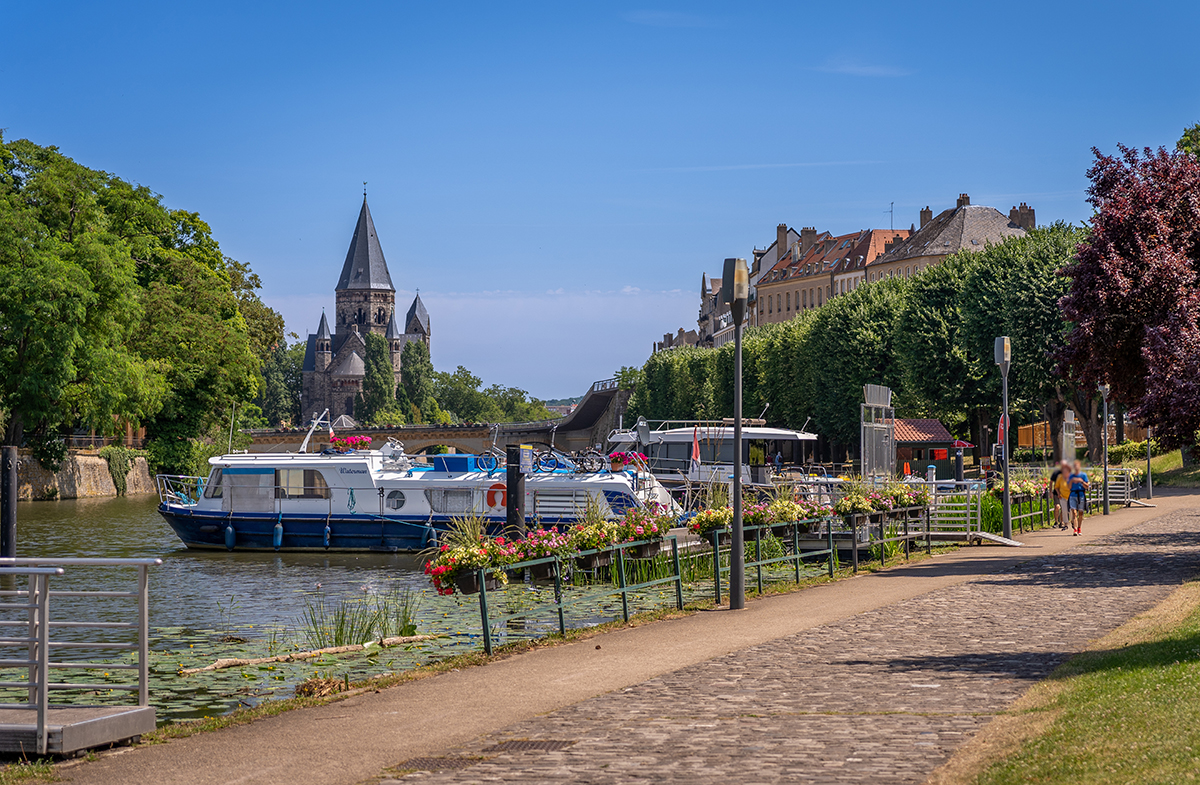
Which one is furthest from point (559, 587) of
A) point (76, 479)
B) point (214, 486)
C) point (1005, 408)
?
point (76, 479)

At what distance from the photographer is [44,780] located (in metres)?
7.60

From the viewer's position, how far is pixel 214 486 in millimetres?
39188

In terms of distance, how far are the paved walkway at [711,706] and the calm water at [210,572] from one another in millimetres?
10222

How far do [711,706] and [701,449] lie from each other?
37972mm

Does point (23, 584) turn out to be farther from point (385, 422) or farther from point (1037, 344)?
point (385, 422)

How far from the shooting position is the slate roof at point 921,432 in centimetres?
5356

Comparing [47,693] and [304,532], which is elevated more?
[47,693]

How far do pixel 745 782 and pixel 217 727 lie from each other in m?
4.22

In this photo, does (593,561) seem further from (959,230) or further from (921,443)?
(959,230)

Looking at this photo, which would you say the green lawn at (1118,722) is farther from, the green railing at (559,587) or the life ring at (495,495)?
the life ring at (495,495)

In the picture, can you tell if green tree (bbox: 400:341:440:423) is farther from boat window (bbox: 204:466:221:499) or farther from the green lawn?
the green lawn

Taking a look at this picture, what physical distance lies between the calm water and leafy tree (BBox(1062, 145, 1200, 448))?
14663 mm

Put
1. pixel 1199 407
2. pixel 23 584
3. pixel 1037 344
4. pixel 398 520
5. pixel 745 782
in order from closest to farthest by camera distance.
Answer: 1. pixel 745 782
2. pixel 1199 407
3. pixel 23 584
4. pixel 398 520
5. pixel 1037 344

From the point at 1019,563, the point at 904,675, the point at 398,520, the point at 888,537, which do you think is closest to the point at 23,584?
the point at 398,520
